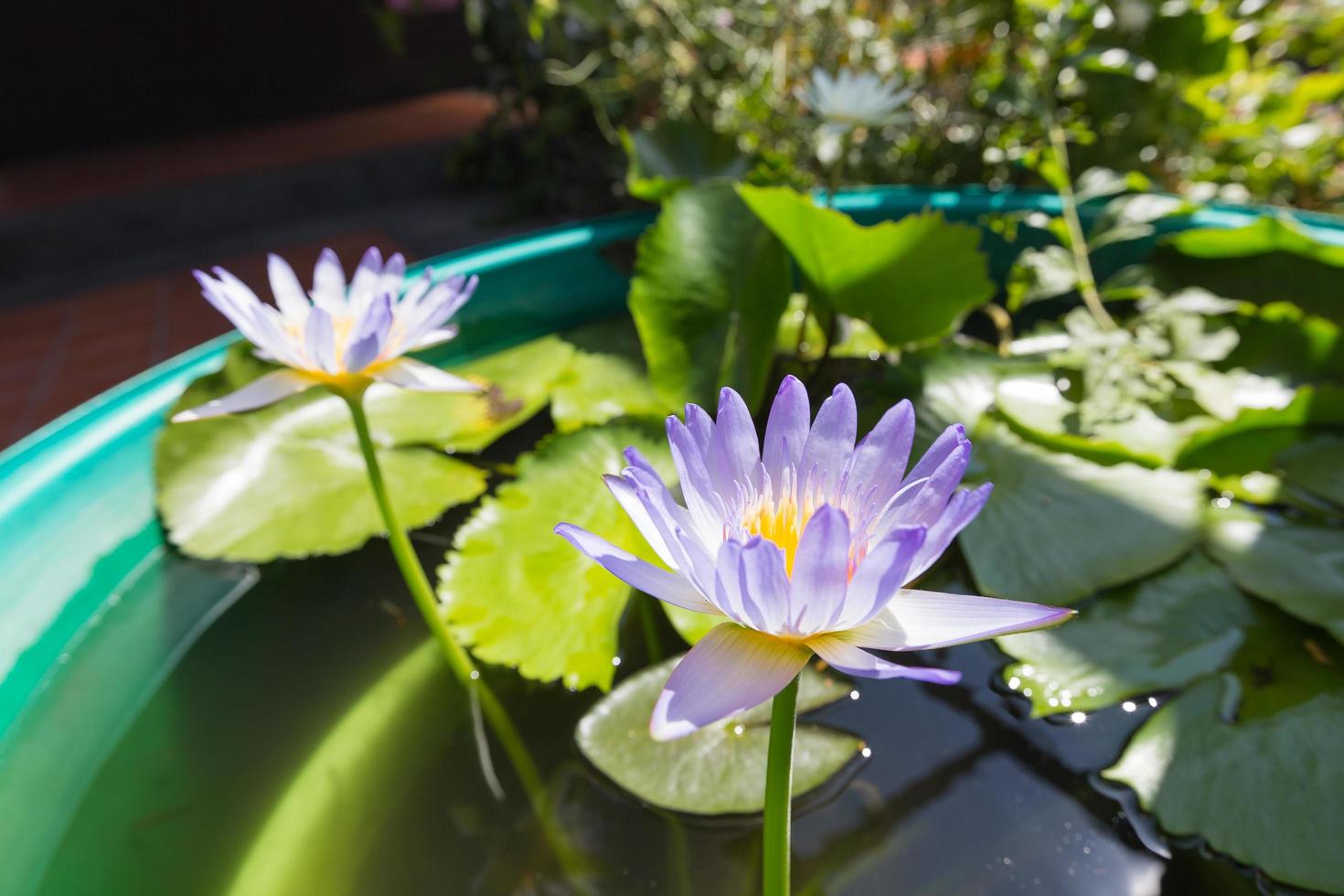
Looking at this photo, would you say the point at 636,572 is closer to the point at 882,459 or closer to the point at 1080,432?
the point at 882,459

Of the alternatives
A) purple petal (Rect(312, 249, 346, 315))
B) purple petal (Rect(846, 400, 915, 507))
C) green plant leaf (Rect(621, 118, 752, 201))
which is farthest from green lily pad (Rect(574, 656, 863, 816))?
green plant leaf (Rect(621, 118, 752, 201))

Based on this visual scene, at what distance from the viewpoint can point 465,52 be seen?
3.50 meters

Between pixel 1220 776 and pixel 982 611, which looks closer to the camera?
pixel 982 611

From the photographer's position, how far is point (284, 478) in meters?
0.81

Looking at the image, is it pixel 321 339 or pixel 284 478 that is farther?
pixel 284 478

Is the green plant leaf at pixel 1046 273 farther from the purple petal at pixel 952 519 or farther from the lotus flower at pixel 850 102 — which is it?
the purple petal at pixel 952 519

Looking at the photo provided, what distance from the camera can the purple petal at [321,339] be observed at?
1.65 feet

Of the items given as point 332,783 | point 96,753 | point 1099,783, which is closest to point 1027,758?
point 1099,783

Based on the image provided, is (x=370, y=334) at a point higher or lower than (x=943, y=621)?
higher

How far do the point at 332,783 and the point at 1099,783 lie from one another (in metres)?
0.55

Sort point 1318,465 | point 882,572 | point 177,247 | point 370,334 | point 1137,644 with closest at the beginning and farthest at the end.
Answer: point 882,572 < point 370,334 < point 1137,644 < point 1318,465 < point 177,247

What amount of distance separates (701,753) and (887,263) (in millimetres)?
459

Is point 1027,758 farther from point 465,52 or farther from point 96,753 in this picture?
point 465,52

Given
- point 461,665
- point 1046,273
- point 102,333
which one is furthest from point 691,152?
point 102,333
